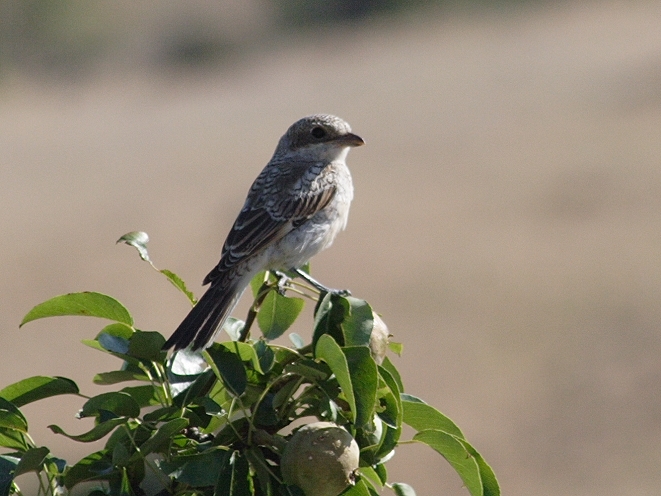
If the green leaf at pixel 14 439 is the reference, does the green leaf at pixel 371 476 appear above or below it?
below

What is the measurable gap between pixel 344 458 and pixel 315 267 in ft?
65.1

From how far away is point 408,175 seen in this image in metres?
28.2

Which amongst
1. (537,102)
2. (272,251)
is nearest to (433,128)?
(537,102)

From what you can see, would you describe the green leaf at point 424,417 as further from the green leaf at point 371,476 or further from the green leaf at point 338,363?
the green leaf at point 338,363

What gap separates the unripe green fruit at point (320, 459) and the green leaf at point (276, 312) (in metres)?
0.85

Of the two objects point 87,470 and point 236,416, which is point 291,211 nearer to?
point 236,416

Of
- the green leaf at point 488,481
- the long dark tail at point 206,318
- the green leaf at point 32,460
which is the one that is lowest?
→ the green leaf at point 488,481

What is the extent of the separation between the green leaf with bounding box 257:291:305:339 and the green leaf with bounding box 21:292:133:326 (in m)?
0.55

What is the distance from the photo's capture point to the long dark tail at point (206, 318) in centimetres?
338

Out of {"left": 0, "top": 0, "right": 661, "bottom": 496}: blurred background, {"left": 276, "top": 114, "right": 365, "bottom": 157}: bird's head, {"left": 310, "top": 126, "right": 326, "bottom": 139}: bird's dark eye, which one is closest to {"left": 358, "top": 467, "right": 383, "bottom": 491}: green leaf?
{"left": 276, "top": 114, "right": 365, "bottom": 157}: bird's head

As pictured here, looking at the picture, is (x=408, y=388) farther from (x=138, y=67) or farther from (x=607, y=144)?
(x=138, y=67)

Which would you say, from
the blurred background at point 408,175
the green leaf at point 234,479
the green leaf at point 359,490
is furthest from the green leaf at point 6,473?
the blurred background at point 408,175

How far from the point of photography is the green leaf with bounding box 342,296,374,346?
3.08 meters

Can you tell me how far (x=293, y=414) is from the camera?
3014 millimetres
